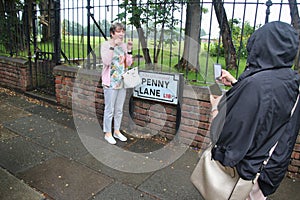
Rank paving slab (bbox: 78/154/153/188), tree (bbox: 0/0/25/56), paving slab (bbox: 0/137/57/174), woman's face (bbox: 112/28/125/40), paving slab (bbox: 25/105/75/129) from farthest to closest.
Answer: tree (bbox: 0/0/25/56), paving slab (bbox: 25/105/75/129), woman's face (bbox: 112/28/125/40), paving slab (bbox: 0/137/57/174), paving slab (bbox: 78/154/153/188)

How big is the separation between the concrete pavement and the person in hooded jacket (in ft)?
4.41

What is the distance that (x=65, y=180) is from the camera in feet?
9.75

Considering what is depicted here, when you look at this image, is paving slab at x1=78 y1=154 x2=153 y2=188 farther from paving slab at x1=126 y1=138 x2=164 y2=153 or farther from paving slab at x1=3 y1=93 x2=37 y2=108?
paving slab at x1=3 y1=93 x2=37 y2=108

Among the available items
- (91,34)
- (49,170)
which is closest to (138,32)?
(91,34)

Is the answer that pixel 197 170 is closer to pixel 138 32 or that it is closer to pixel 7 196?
pixel 7 196

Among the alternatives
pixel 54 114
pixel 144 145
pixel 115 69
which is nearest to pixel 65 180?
pixel 144 145

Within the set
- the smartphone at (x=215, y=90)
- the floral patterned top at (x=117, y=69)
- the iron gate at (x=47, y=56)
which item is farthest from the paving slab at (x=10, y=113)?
the smartphone at (x=215, y=90)

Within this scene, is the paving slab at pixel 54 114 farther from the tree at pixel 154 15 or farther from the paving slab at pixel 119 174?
the tree at pixel 154 15

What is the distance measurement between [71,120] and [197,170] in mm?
3617

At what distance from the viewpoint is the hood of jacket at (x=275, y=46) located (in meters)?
1.49

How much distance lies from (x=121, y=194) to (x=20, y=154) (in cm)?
171

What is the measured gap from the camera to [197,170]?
1.87 meters

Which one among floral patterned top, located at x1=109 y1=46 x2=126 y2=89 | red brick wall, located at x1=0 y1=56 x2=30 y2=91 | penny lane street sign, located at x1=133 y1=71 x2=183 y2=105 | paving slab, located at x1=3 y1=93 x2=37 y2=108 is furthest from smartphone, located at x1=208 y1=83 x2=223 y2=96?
red brick wall, located at x1=0 y1=56 x2=30 y2=91

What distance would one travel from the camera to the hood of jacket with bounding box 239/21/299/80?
1.49 metres
